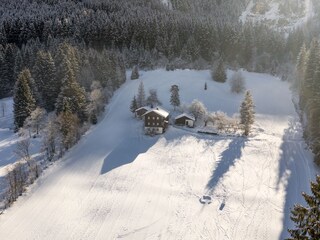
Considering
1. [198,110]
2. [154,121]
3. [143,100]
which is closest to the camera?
[154,121]

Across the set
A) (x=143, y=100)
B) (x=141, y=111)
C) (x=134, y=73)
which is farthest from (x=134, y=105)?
(x=134, y=73)

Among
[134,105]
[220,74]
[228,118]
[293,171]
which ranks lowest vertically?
[293,171]

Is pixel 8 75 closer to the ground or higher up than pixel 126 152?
higher up

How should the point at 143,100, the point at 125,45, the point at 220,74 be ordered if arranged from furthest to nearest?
the point at 125,45 → the point at 220,74 → the point at 143,100

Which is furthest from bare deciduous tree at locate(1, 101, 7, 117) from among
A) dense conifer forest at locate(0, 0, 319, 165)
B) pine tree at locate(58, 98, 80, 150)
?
pine tree at locate(58, 98, 80, 150)

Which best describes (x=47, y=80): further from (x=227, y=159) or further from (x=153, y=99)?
(x=227, y=159)

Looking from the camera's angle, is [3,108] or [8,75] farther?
[8,75]

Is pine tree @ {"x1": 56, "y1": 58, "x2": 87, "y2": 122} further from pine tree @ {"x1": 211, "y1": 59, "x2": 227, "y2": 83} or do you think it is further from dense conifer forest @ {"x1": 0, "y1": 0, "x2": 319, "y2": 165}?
pine tree @ {"x1": 211, "y1": 59, "x2": 227, "y2": 83}

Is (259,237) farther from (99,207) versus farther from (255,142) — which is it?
(255,142)
